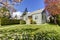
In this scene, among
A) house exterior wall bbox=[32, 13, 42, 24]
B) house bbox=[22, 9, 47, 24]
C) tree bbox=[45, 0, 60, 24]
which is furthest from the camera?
house exterior wall bbox=[32, 13, 42, 24]

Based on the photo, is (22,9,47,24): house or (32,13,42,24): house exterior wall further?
(32,13,42,24): house exterior wall

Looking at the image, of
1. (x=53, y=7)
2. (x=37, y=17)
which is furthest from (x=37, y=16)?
(x=53, y=7)

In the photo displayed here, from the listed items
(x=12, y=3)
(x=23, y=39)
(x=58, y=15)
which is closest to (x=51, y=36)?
(x=23, y=39)

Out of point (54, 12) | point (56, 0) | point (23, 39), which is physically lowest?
point (23, 39)

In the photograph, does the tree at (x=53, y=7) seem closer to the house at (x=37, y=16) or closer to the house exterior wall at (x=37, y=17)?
the house at (x=37, y=16)

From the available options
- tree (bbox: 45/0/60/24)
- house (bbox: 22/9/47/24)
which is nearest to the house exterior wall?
house (bbox: 22/9/47/24)

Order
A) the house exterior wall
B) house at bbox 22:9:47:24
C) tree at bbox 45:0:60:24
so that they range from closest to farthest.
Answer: tree at bbox 45:0:60:24 < house at bbox 22:9:47:24 < the house exterior wall

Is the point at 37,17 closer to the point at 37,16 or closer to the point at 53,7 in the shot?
the point at 37,16

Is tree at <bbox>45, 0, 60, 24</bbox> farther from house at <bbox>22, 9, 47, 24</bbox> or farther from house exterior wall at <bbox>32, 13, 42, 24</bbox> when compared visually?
house exterior wall at <bbox>32, 13, 42, 24</bbox>

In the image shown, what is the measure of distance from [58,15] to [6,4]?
1193 cm

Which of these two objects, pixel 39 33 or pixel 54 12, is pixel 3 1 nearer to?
pixel 39 33

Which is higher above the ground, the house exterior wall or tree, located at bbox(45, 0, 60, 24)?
tree, located at bbox(45, 0, 60, 24)

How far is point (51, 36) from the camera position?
666 cm

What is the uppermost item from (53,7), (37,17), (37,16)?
(53,7)
